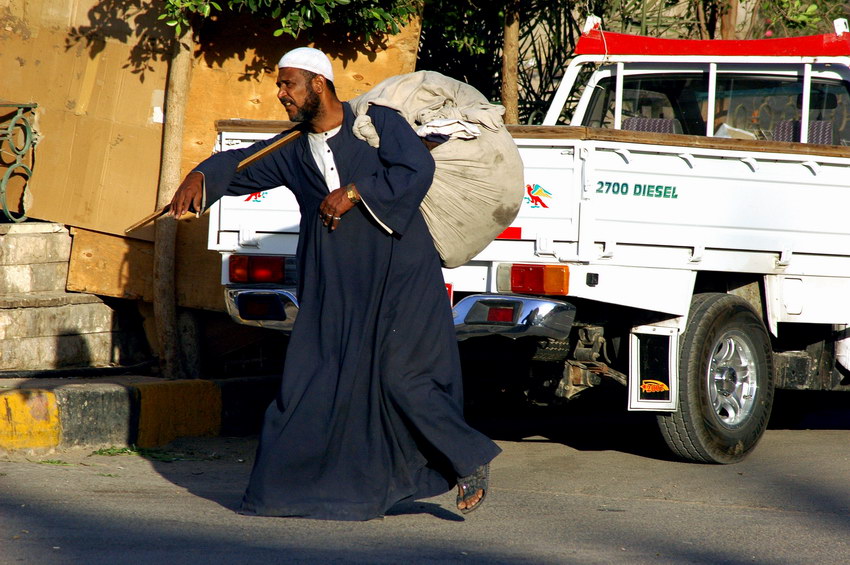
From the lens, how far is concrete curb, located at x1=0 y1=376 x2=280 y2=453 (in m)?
5.67

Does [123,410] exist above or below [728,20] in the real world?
below

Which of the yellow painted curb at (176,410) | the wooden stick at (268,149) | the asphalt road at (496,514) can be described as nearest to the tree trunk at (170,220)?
the yellow painted curb at (176,410)

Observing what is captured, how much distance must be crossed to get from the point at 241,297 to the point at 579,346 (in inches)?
69.3

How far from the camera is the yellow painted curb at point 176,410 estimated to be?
629 cm

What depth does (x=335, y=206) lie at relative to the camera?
409 centimetres

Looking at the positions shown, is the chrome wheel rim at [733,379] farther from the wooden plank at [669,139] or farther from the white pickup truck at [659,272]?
the wooden plank at [669,139]

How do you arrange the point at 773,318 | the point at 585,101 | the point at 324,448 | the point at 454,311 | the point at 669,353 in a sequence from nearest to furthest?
the point at 324,448
the point at 454,311
the point at 669,353
the point at 773,318
the point at 585,101

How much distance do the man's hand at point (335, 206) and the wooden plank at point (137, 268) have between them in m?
3.66

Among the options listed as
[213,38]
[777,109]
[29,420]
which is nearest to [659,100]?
[777,109]

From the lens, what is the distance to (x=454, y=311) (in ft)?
17.7

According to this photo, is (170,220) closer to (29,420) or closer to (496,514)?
(29,420)

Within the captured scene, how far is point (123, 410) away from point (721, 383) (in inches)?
128

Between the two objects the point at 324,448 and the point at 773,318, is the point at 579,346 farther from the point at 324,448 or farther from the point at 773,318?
the point at 324,448

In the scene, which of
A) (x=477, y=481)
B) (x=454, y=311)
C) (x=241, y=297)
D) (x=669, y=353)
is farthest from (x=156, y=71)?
(x=477, y=481)
